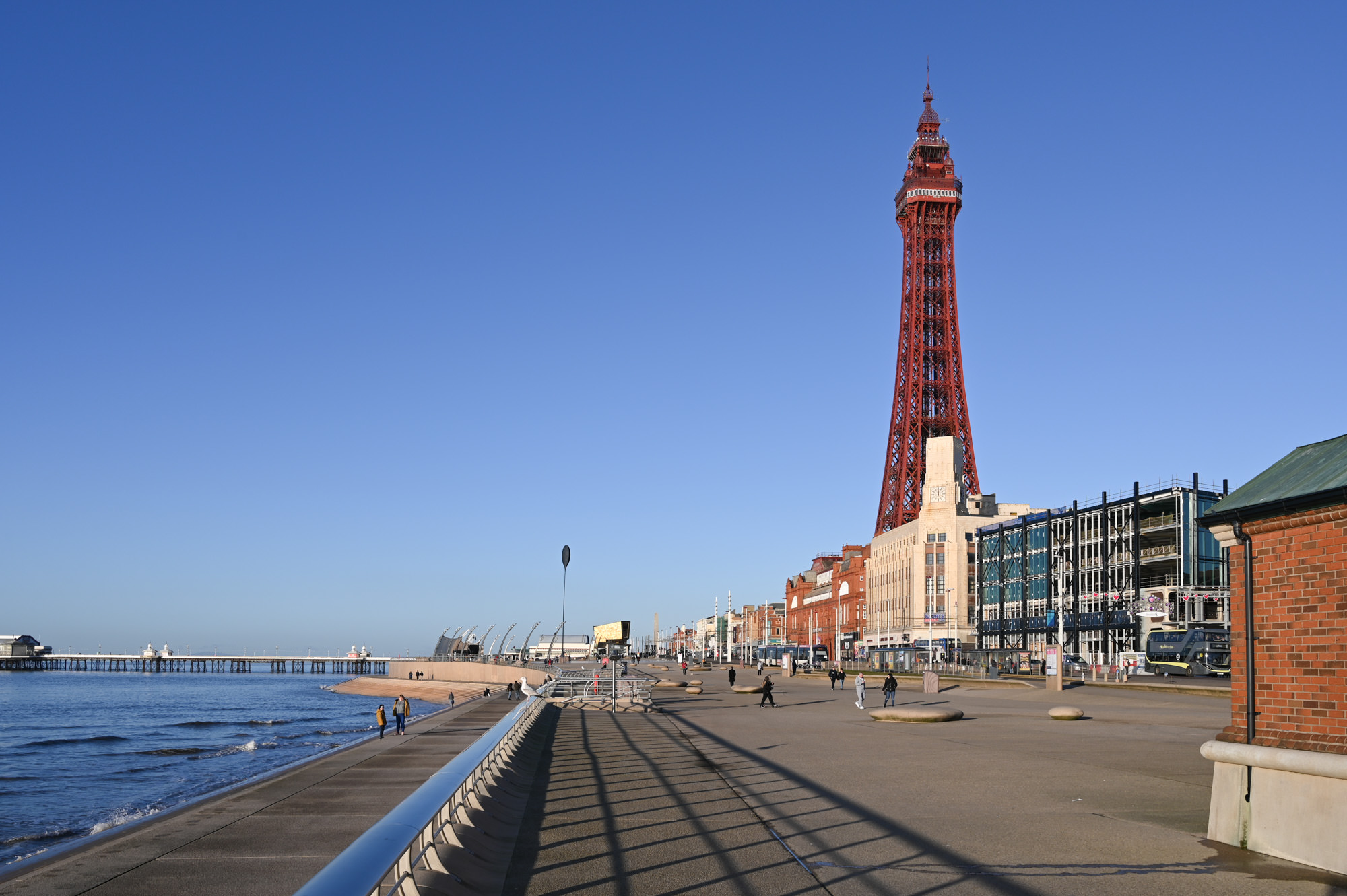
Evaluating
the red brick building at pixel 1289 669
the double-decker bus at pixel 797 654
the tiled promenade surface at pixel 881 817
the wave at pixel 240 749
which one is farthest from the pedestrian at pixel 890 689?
the double-decker bus at pixel 797 654

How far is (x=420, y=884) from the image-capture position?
30.5ft

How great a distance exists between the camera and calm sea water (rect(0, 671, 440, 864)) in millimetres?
29825

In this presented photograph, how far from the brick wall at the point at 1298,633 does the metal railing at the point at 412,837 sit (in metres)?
8.15

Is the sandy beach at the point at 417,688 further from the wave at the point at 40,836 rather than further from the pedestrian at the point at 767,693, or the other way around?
the wave at the point at 40,836

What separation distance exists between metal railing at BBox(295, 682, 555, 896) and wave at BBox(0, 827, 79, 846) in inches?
549

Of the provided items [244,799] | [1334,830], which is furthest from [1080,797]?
[244,799]

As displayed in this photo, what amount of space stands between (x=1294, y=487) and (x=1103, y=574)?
87578 mm

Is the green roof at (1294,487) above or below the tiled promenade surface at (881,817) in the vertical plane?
above

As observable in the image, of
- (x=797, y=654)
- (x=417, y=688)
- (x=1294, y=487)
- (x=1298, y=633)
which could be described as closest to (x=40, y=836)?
(x=1298, y=633)

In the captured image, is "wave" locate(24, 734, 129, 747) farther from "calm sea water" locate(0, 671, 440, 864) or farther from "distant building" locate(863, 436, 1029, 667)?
"distant building" locate(863, 436, 1029, 667)

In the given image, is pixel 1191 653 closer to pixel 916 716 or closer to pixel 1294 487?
pixel 916 716

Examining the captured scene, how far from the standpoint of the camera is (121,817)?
91.1ft

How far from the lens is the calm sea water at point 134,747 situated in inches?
1174

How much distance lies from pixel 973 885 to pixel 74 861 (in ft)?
32.0
